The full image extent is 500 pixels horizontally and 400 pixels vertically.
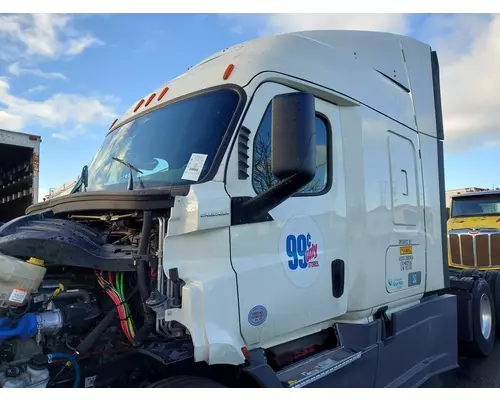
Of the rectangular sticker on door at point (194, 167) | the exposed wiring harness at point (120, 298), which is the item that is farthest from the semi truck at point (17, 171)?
the rectangular sticker on door at point (194, 167)

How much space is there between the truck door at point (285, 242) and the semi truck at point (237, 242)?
0.01 metres

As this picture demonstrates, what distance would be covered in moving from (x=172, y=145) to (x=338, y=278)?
1.53 meters

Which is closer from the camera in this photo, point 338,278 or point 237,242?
point 237,242

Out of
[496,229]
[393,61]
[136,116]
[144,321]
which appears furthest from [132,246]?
[496,229]

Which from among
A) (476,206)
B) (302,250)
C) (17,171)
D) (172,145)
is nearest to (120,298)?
(172,145)

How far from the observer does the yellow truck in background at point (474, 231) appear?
7.63 meters

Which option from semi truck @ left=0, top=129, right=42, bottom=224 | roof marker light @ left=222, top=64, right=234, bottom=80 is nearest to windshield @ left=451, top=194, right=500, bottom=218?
roof marker light @ left=222, top=64, right=234, bottom=80

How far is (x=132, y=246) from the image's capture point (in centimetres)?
271

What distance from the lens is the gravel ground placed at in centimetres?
484

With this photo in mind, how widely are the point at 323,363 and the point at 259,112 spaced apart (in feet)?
5.68

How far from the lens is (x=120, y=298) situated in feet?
8.36

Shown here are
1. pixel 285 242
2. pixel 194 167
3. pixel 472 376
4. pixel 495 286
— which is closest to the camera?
pixel 194 167

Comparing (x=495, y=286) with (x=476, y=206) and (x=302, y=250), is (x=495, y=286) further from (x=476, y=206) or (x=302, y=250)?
(x=302, y=250)

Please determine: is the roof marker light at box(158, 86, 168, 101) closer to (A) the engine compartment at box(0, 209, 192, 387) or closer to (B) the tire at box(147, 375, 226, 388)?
(A) the engine compartment at box(0, 209, 192, 387)
